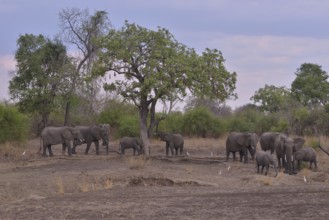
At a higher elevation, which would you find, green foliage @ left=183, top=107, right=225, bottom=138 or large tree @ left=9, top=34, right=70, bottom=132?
large tree @ left=9, top=34, right=70, bottom=132

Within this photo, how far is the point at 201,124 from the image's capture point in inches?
1743

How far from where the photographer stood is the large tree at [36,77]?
38938mm

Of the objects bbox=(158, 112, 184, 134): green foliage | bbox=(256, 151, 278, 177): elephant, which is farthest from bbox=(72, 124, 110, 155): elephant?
bbox=(158, 112, 184, 134): green foliage

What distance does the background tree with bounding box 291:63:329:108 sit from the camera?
5672 centimetres

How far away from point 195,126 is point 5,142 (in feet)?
51.8

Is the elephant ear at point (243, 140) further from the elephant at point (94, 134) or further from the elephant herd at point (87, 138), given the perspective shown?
the elephant at point (94, 134)

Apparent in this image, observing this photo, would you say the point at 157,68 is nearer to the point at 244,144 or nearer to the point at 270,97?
the point at 244,144

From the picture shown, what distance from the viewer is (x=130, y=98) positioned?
28.9m

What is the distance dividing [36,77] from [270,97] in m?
28.9

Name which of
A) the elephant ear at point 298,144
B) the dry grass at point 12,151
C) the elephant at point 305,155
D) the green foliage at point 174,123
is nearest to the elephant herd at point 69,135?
the dry grass at point 12,151

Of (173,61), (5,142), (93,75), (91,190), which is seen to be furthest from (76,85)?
(91,190)

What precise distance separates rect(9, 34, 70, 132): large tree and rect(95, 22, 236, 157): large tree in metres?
11.3

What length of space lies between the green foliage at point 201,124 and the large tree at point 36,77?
33.0 feet

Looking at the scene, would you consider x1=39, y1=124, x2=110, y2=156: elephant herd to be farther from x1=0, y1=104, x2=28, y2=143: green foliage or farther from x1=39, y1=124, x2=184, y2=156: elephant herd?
x1=0, y1=104, x2=28, y2=143: green foliage
